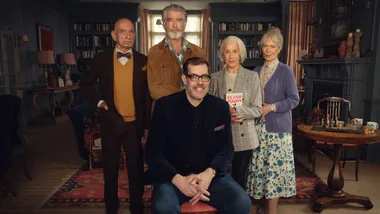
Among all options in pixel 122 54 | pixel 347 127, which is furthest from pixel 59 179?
pixel 347 127

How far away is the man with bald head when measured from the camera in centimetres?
222

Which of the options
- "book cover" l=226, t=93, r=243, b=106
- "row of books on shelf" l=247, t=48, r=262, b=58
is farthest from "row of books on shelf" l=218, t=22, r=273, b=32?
"book cover" l=226, t=93, r=243, b=106

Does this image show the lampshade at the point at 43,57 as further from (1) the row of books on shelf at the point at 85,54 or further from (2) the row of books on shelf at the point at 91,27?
(2) the row of books on shelf at the point at 91,27

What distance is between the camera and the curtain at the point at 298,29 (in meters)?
8.34

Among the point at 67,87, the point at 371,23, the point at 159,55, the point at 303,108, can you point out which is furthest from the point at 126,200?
the point at 67,87

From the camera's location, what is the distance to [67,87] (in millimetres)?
7293

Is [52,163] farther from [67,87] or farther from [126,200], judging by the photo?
[67,87]

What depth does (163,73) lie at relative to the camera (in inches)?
83.9

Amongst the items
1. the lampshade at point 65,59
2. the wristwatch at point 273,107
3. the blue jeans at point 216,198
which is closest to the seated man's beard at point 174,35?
the wristwatch at point 273,107

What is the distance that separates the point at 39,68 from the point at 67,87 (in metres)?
0.81

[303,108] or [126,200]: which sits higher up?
[303,108]

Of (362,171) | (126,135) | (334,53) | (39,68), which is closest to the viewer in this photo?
(126,135)

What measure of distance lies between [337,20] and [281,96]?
139 inches

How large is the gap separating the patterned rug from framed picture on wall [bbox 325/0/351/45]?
8.09 ft
